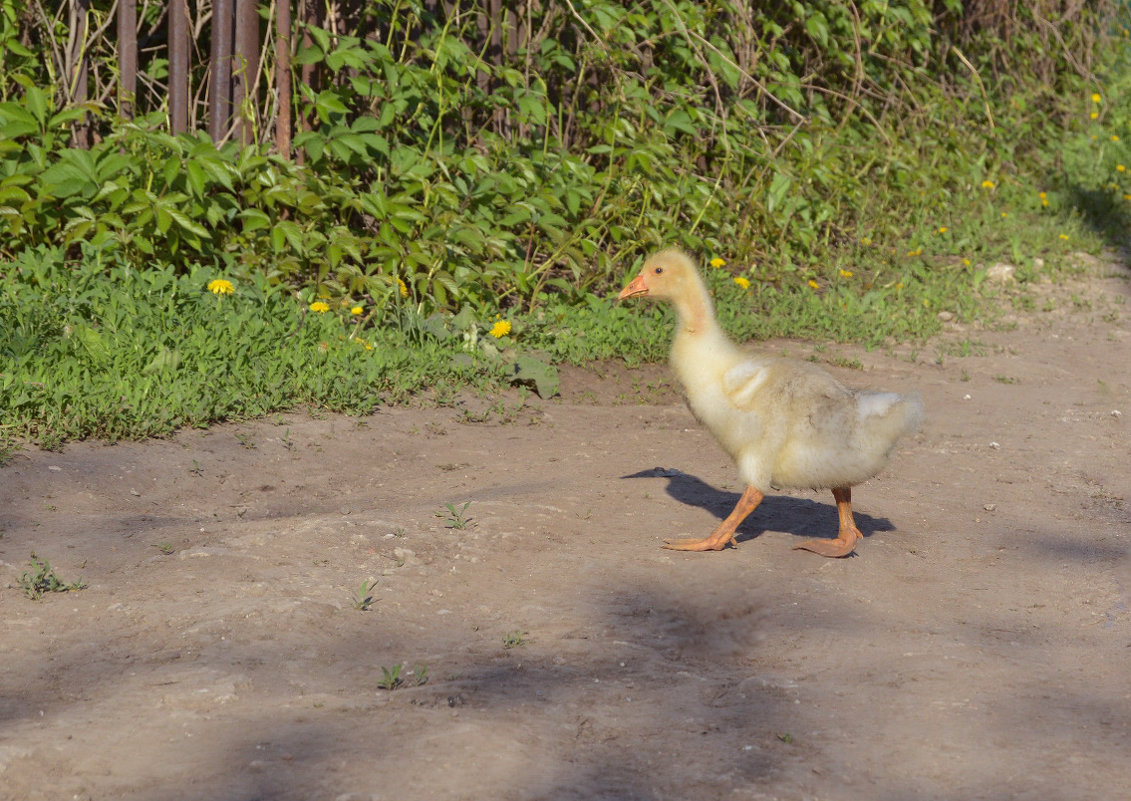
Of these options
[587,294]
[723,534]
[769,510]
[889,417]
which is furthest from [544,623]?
[587,294]

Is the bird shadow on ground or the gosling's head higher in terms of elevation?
the gosling's head

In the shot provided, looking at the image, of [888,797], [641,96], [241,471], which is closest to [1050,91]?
[641,96]

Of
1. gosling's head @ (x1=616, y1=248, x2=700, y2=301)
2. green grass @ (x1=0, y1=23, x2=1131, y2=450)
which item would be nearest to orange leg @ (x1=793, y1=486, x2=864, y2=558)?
gosling's head @ (x1=616, y1=248, x2=700, y2=301)

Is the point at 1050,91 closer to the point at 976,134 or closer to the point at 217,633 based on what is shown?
the point at 976,134

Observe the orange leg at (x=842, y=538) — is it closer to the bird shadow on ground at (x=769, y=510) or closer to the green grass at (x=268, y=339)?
the bird shadow on ground at (x=769, y=510)

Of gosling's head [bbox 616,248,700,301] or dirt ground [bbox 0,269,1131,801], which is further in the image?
gosling's head [bbox 616,248,700,301]

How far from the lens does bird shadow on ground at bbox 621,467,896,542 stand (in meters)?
4.90

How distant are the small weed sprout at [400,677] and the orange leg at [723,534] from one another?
52.7 inches

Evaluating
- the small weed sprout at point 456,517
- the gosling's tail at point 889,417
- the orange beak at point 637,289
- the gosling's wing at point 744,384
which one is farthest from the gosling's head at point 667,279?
the small weed sprout at point 456,517

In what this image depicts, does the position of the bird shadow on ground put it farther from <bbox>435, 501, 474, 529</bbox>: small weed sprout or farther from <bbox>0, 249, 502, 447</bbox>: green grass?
<bbox>0, 249, 502, 447</bbox>: green grass

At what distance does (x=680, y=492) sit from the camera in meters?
5.23

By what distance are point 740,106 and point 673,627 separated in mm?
5986

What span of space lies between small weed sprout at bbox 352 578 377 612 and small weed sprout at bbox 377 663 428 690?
42cm

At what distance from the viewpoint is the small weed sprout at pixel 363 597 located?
3.70 m
